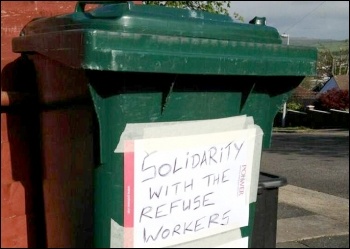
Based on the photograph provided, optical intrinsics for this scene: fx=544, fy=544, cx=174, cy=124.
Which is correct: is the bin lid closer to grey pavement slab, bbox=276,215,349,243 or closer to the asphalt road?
grey pavement slab, bbox=276,215,349,243

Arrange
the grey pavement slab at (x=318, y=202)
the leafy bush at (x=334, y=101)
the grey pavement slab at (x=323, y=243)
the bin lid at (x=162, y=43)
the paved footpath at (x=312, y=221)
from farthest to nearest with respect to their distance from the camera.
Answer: the leafy bush at (x=334, y=101) < the grey pavement slab at (x=318, y=202) < the paved footpath at (x=312, y=221) < the grey pavement slab at (x=323, y=243) < the bin lid at (x=162, y=43)

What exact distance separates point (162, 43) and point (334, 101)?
21280mm

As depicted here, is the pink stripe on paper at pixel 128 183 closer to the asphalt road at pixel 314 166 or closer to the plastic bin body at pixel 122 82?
the plastic bin body at pixel 122 82

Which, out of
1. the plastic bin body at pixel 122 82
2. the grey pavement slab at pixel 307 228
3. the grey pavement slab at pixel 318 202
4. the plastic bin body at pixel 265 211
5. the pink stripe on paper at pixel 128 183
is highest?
the plastic bin body at pixel 122 82

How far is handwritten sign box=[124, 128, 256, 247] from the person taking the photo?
2.14m

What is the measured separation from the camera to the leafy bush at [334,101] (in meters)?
21.4

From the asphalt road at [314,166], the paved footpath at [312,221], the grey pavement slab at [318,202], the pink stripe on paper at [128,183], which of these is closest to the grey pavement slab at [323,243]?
the paved footpath at [312,221]

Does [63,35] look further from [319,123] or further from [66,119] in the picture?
[319,123]

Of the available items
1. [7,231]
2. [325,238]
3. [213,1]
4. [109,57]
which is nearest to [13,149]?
[7,231]

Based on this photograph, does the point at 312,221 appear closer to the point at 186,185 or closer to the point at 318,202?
the point at 318,202

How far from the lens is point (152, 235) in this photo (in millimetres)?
2242

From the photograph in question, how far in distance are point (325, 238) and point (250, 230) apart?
2850 millimetres

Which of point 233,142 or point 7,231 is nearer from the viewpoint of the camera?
point 233,142

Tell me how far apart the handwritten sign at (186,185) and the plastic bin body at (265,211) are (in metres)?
0.18
